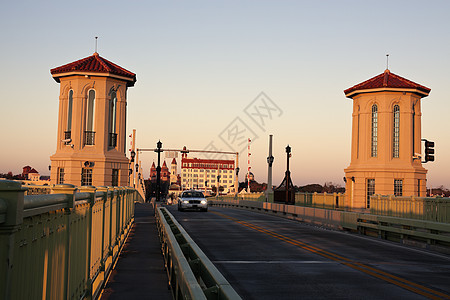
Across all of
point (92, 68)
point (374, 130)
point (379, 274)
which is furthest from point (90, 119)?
point (379, 274)

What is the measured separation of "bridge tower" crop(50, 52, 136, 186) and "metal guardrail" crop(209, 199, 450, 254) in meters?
18.1

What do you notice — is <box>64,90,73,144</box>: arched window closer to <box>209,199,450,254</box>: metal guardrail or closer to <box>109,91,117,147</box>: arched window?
<box>109,91,117,147</box>: arched window

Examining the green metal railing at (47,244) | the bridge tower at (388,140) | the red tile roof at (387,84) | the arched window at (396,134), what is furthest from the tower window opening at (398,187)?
the green metal railing at (47,244)

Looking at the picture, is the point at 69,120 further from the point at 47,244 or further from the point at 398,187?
the point at 47,244

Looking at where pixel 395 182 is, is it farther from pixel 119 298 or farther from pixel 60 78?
pixel 119 298

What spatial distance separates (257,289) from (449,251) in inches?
378

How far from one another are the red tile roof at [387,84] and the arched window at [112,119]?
22.8 metres

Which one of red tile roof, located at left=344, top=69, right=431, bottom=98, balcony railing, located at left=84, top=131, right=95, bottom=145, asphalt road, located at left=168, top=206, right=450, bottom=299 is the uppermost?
red tile roof, located at left=344, top=69, right=431, bottom=98

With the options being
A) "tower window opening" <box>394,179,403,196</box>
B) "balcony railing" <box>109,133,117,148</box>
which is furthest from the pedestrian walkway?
"tower window opening" <box>394,179,403,196</box>

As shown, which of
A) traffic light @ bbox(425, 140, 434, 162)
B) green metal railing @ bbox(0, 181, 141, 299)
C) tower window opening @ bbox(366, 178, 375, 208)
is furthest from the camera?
tower window opening @ bbox(366, 178, 375, 208)

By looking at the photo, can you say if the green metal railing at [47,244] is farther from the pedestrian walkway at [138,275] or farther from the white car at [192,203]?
the white car at [192,203]

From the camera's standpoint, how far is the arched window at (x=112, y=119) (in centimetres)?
4512

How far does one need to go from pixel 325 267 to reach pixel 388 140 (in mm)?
37886

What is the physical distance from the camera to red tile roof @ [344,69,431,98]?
47.9 meters
